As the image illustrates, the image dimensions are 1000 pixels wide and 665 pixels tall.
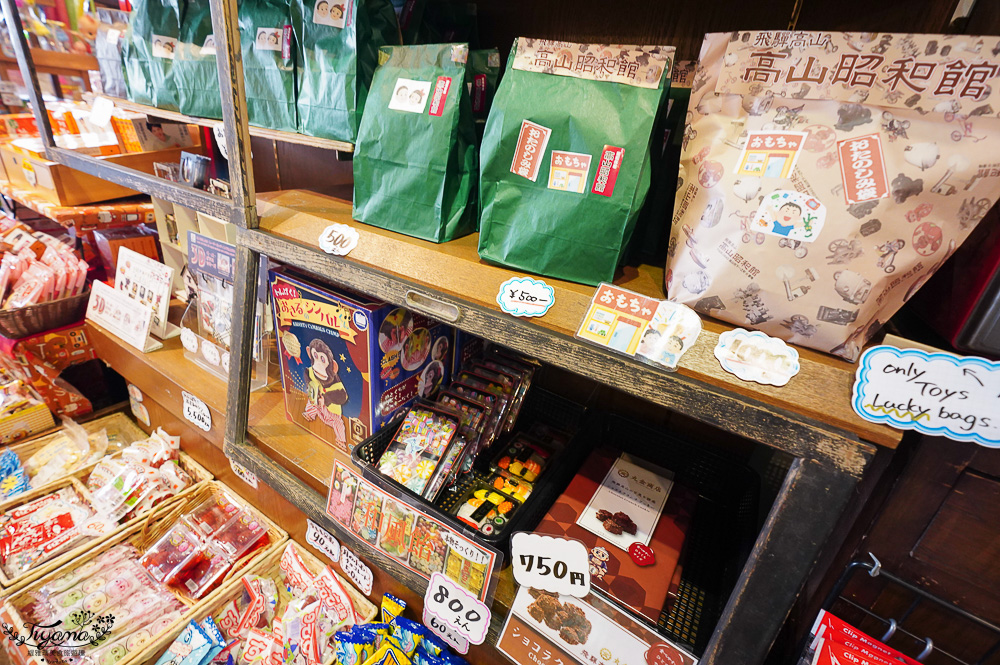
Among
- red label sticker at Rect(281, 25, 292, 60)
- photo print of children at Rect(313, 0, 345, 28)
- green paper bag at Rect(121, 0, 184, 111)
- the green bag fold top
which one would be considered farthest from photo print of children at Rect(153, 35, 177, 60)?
the green bag fold top

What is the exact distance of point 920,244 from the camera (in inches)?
19.1

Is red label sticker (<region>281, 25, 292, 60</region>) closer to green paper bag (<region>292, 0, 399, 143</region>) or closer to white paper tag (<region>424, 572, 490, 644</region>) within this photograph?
green paper bag (<region>292, 0, 399, 143</region>)

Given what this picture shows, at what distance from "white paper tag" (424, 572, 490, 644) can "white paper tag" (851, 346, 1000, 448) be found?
71 cm

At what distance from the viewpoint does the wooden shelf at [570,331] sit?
53cm

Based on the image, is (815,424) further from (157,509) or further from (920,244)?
(157,509)

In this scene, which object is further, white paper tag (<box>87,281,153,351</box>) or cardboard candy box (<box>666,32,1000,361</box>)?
white paper tag (<box>87,281,153,351</box>)

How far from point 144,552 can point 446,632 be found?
4.13 ft

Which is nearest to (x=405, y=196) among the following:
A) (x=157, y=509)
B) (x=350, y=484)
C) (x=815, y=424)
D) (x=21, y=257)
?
(x=350, y=484)

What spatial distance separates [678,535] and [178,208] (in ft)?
6.25

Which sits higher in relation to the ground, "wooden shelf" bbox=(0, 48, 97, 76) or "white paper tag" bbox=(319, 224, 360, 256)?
"wooden shelf" bbox=(0, 48, 97, 76)

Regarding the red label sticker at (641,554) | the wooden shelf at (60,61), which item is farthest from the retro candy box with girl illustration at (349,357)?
the wooden shelf at (60,61)

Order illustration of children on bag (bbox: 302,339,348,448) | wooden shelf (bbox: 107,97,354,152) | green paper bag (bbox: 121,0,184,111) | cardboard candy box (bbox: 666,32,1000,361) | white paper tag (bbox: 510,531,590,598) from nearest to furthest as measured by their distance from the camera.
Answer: cardboard candy box (bbox: 666,32,1000,361)
white paper tag (bbox: 510,531,590,598)
wooden shelf (bbox: 107,97,354,152)
illustration of children on bag (bbox: 302,339,348,448)
green paper bag (bbox: 121,0,184,111)

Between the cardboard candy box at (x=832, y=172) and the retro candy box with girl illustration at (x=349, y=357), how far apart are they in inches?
27.5

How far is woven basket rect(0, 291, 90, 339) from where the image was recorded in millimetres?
1864
